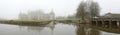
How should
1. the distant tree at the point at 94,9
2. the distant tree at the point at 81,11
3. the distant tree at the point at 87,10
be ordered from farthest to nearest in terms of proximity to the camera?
1. the distant tree at the point at 94,9
2. the distant tree at the point at 87,10
3. the distant tree at the point at 81,11

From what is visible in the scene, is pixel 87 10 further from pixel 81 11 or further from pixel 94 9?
pixel 94 9

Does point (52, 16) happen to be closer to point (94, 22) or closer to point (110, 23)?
point (94, 22)

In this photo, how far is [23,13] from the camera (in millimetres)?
132000

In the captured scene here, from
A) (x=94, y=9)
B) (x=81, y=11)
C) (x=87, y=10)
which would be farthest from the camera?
(x=94, y=9)

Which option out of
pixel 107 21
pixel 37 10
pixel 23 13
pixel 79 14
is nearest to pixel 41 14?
pixel 37 10

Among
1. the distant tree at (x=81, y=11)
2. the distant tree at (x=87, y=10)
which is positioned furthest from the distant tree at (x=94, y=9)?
the distant tree at (x=81, y=11)

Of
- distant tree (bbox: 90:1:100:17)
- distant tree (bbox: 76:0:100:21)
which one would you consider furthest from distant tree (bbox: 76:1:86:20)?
distant tree (bbox: 90:1:100:17)

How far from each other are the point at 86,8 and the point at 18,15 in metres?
52.7

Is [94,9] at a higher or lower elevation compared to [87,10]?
higher

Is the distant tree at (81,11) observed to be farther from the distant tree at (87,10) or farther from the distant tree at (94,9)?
the distant tree at (94,9)

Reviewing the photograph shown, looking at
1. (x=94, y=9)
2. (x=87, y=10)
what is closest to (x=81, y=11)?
(x=87, y=10)

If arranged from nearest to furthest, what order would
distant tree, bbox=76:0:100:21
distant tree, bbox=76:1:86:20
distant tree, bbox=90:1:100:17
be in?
1. distant tree, bbox=76:1:86:20
2. distant tree, bbox=76:0:100:21
3. distant tree, bbox=90:1:100:17

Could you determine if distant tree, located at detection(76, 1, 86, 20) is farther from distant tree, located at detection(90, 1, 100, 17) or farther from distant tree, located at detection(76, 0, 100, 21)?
distant tree, located at detection(90, 1, 100, 17)

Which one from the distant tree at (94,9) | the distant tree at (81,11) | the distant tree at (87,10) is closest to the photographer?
the distant tree at (81,11)
